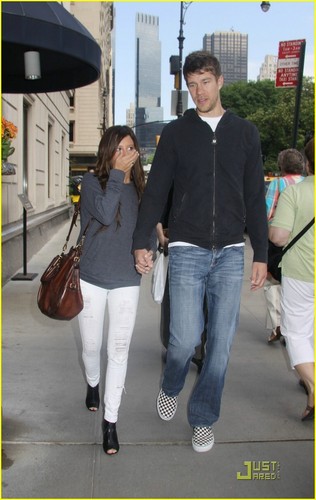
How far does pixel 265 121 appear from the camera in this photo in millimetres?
46281

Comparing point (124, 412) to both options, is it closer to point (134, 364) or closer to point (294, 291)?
point (134, 364)

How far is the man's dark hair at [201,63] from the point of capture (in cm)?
333

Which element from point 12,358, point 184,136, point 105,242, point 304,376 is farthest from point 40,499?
point 12,358

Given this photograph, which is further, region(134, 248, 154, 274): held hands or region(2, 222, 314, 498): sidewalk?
region(134, 248, 154, 274): held hands

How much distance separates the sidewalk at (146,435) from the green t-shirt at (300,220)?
110cm

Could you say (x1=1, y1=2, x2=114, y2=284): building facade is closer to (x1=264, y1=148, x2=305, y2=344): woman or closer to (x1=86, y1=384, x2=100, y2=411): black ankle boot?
(x1=264, y1=148, x2=305, y2=344): woman

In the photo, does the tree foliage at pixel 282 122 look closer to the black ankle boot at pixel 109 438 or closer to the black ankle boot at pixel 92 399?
the black ankle boot at pixel 92 399

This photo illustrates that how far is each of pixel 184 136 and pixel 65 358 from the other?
275 cm

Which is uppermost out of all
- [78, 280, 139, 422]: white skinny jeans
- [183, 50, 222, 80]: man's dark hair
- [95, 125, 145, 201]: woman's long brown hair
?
[183, 50, 222, 80]: man's dark hair

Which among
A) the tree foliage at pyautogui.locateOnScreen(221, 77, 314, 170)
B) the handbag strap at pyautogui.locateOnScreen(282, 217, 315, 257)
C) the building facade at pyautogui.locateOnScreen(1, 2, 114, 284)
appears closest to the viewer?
the handbag strap at pyautogui.locateOnScreen(282, 217, 315, 257)

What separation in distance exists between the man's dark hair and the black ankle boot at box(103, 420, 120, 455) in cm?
216

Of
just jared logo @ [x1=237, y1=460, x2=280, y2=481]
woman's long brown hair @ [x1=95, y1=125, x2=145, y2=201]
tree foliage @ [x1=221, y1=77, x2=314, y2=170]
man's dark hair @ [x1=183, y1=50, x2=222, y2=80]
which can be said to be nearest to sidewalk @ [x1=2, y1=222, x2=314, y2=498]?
just jared logo @ [x1=237, y1=460, x2=280, y2=481]

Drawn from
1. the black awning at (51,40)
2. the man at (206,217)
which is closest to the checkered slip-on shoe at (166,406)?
the man at (206,217)

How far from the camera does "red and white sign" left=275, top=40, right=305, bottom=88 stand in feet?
36.9
